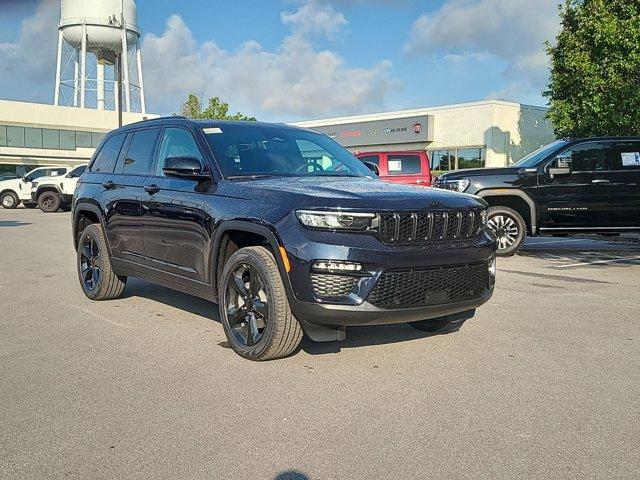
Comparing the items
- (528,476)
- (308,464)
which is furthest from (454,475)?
(308,464)

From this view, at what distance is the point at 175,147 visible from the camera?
5828 millimetres

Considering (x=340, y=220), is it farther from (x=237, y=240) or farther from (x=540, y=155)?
(x=540, y=155)

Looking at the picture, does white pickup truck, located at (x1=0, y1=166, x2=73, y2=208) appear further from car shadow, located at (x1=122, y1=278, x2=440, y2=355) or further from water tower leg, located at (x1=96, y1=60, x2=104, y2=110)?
water tower leg, located at (x1=96, y1=60, x2=104, y2=110)

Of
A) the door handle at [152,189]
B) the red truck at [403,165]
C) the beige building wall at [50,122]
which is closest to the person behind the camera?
the door handle at [152,189]

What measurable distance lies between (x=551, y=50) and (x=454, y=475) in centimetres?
2324

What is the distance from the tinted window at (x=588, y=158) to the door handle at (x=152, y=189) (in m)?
7.78

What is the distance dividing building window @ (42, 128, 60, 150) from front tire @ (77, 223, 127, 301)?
183 feet

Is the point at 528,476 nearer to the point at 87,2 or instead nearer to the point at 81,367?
the point at 81,367

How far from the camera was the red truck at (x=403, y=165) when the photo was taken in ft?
56.4

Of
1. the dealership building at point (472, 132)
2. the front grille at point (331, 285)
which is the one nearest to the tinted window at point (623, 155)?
the front grille at point (331, 285)

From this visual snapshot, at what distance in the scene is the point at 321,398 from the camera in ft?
12.9

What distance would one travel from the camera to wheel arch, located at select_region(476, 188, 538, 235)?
1109cm

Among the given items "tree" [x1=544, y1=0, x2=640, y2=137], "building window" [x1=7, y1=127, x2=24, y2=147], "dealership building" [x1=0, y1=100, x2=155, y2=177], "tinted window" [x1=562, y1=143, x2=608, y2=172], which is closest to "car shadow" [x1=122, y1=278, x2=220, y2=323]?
"tinted window" [x1=562, y1=143, x2=608, y2=172]

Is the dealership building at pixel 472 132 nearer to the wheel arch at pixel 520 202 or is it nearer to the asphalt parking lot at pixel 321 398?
the wheel arch at pixel 520 202
